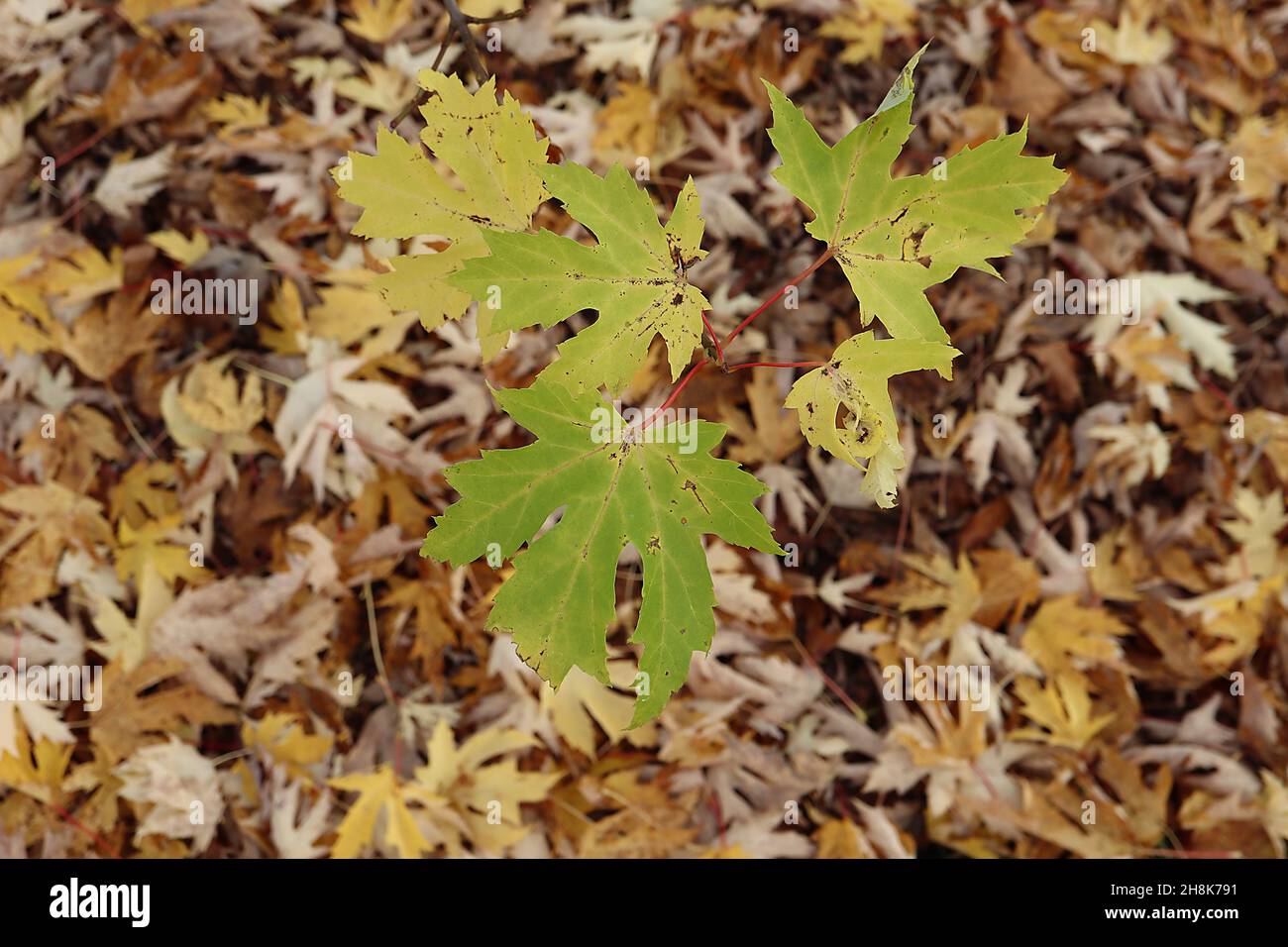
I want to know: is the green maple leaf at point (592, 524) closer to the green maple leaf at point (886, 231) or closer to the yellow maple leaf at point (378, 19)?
the green maple leaf at point (886, 231)

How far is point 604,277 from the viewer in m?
0.51

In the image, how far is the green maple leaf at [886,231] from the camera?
50cm

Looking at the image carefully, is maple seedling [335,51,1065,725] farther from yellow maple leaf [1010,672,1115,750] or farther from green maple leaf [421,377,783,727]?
yellow maple leaf [1010,672,1115,750]

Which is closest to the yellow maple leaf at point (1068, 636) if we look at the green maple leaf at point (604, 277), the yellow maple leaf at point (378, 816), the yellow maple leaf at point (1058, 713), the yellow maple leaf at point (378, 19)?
the yellow maple leaf at point (1058, 713)

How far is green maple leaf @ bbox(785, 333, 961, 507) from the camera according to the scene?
0.49m

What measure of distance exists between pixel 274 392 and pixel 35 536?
0.43 metres

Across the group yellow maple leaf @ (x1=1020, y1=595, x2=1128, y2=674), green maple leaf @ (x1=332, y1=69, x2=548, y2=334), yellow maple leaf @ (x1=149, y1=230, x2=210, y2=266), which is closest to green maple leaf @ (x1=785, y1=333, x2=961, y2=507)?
green maple leaf @ (x1=332, y1=69, x2=548, y2=334)

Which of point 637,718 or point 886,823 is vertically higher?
point 637,718

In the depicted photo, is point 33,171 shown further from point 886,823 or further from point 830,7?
point 886,823

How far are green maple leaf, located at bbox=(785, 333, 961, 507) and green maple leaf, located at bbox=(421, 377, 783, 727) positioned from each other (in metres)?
0.05

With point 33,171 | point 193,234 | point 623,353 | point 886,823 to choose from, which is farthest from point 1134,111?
point 33,171

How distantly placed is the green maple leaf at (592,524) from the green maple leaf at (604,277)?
1.3 inches

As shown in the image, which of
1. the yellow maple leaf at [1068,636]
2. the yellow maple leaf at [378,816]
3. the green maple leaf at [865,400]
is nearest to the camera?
the green maple leaf at [865,400]

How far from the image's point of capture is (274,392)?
4.63ft
